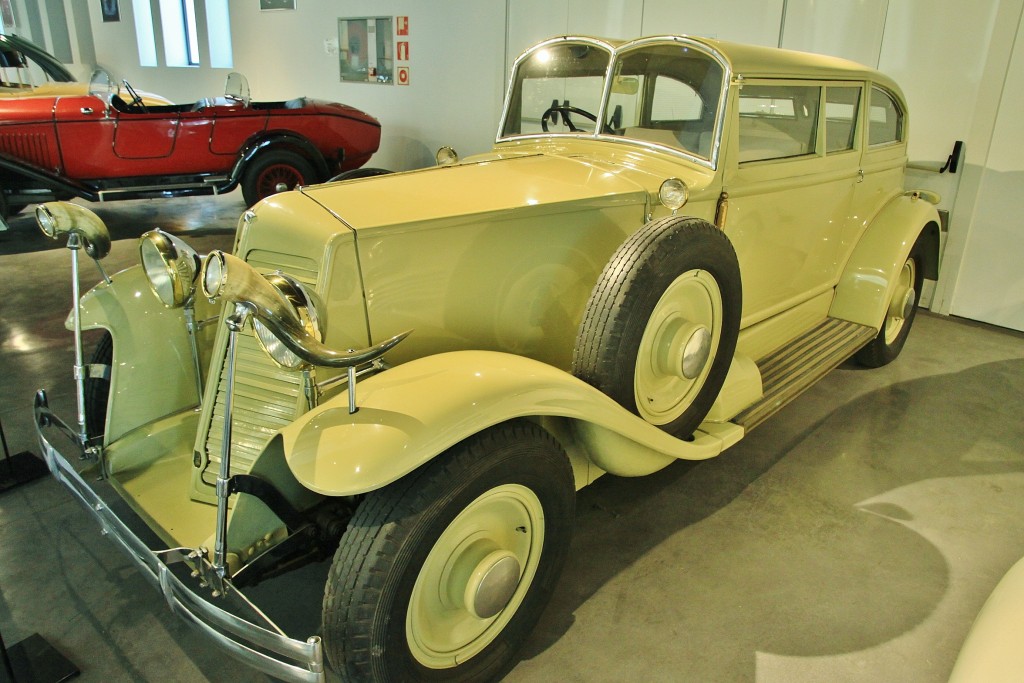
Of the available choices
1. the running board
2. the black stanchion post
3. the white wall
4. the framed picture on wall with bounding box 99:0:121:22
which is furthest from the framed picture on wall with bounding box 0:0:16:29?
the running board

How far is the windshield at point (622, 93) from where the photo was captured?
2906mm

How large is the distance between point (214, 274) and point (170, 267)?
712 millimetres

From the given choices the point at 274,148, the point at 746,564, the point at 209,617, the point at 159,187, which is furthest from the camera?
the point at 274,148

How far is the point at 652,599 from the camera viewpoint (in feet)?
7.85

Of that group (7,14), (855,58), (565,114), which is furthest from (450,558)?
(7,14)

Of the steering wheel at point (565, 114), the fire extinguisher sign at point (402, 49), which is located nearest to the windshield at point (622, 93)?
the steering wheel at point (565, 114)

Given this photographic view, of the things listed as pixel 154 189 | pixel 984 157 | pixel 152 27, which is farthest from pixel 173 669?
pixel 152 27

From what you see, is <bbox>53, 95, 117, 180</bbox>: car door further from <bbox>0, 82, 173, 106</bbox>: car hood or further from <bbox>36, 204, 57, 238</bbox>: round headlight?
<bbox>36, 204, 57, 238</bbox>: round headlight

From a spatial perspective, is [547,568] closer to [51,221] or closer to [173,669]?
[173,669]

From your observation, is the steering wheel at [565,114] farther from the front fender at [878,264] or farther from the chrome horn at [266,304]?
the chrome horn at [266,304]

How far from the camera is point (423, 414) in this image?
1.70 meters

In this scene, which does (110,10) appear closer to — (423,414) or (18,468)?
(18,468)

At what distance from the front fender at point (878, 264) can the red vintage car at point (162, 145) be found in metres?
5.70

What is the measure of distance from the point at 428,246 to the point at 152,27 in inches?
543
